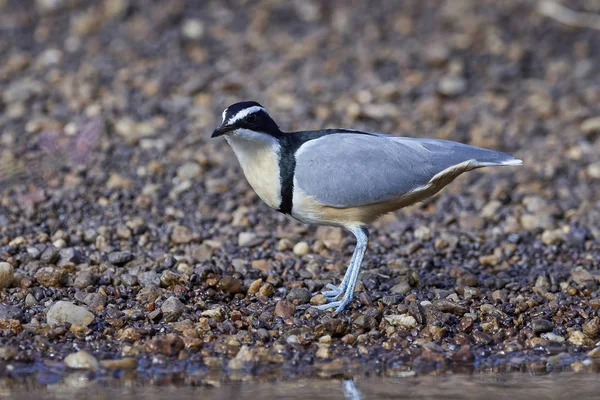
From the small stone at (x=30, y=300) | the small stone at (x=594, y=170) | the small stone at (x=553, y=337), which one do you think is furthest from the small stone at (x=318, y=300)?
the small stone at (x=594, y=170)

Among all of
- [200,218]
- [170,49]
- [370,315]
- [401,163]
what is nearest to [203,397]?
[370,315]

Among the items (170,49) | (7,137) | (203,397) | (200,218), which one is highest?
(170,49)

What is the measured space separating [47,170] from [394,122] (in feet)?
11.1

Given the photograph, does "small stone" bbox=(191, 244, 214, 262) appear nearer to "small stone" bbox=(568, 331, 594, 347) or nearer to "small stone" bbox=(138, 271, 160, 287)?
"small stone" bbox=(138, 271, 160, 287)

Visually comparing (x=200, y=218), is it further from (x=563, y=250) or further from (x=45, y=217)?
(x=563, y=250)

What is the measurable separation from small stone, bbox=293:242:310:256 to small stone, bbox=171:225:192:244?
0.81 m

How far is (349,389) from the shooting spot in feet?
16.7

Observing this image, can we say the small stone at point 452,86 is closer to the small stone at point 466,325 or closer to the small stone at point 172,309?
the small stone at point 466,325

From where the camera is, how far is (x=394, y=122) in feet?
30.8

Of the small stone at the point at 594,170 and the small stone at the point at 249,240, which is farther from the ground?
the small stone at the point at 594,170

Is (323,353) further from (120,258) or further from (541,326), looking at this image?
(120,258)

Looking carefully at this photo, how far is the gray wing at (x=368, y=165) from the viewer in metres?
6.01

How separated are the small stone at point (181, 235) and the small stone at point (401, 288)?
169 cm

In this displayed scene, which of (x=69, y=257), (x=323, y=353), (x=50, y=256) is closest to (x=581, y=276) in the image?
(x=323, y=353)
